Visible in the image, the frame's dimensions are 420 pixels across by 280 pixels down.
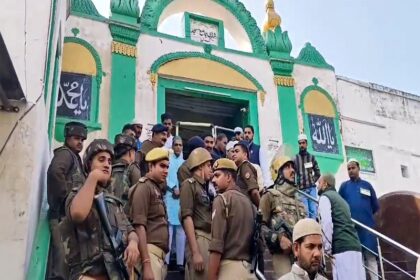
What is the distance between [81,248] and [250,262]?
1.37 meters

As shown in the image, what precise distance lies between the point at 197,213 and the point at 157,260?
1.82ft

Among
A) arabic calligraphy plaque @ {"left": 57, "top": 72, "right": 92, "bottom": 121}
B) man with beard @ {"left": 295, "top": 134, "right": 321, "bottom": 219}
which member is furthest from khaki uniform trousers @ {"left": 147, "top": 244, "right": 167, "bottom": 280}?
arabic calligraphy plaque @ {"left": 57, "top": 72, "right": 92, "bottom": 121}

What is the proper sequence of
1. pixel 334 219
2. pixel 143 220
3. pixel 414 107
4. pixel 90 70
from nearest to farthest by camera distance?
pixel 143 220, pixel 334 219, pixel 90 70, pixel 414 107

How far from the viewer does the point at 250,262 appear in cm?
353

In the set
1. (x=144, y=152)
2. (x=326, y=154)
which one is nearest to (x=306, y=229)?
(x=144, y=152)

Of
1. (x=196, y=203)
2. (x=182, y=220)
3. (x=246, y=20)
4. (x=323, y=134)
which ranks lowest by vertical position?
(x=182, y=220)

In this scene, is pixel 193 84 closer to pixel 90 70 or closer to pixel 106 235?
pixel 90 70

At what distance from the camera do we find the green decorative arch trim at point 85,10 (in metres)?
7.94

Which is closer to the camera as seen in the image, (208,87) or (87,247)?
(87,247)

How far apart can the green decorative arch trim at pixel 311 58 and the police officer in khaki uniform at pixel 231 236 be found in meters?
6.57

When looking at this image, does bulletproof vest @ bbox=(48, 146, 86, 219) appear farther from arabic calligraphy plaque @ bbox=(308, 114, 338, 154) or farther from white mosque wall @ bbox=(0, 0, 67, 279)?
arabic calligraphy plaque @ bbox=(308, 114, 338, 154)

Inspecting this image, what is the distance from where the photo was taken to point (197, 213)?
385 cm

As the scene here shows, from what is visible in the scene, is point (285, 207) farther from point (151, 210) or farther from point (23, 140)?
point (23, 140)

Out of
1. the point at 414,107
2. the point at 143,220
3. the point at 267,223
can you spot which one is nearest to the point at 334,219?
the point at 267,223
